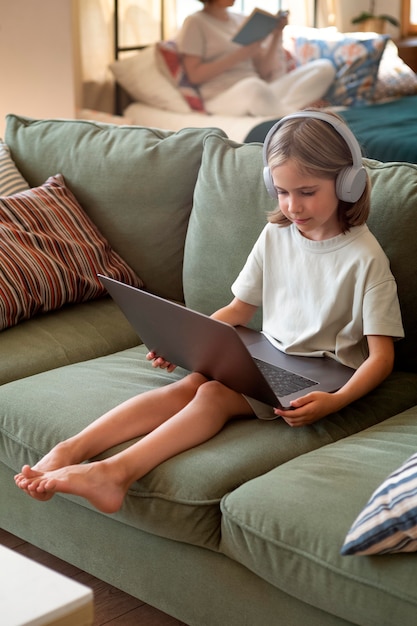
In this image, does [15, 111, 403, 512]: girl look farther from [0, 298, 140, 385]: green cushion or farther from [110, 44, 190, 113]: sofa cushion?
[110, 44, 190, 113]: sofa cushion

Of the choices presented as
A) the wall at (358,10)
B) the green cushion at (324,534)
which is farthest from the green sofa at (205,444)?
the wall at (358,10)

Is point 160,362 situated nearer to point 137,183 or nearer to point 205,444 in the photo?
point 205,444

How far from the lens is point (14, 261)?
7.26ft

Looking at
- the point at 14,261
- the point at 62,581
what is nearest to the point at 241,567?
the point at 62,581

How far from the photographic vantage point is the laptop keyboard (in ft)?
5.71

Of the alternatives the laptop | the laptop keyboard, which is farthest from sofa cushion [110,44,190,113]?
the laptop keyboard

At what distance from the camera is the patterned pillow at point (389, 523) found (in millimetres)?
1245

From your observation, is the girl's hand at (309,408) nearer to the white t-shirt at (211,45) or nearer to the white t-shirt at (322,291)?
the white t-shirt at (322,291)

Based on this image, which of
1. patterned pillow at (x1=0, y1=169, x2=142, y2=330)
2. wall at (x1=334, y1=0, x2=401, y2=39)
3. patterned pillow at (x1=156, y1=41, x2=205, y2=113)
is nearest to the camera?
patterned pillow at (x1=0, y1=169, x2=142, y2=330)

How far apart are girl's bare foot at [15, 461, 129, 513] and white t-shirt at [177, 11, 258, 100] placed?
3.30 m

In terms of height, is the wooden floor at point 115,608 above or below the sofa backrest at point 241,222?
below

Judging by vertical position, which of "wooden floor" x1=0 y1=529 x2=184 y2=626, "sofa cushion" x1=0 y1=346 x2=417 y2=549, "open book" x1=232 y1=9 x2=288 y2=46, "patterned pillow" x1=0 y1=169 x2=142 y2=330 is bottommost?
"wooden floor" x1=0 y1=529 x2=184 y2=626

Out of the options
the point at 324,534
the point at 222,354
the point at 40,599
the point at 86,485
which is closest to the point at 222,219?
the point at 222,354

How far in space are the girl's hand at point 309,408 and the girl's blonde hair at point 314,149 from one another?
375 millimetres
